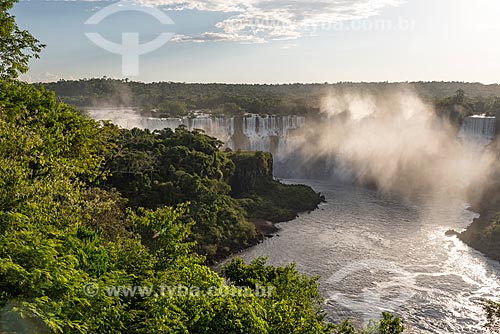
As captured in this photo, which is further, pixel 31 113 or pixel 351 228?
pixel 351 228

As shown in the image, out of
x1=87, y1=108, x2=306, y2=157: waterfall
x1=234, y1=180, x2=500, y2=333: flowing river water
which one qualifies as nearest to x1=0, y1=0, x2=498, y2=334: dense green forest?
x1=234, y1=180, x2=500, y2=333: flowing river water

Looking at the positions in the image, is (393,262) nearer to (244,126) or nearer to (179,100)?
(244,126)

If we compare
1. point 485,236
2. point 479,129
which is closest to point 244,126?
point 479,129

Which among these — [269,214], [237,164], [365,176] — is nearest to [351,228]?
[269,214]

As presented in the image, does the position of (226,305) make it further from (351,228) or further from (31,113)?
(351,228)

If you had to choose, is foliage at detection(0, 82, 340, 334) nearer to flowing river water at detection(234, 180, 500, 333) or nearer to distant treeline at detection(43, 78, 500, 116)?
flowing river water at detection(234, 180, 500, 333)

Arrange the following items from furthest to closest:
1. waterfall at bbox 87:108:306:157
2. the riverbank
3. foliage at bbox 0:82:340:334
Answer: waterfall at bbox 87:108:306:157, the riverbank, foliage at bbox 0:82:340:334
